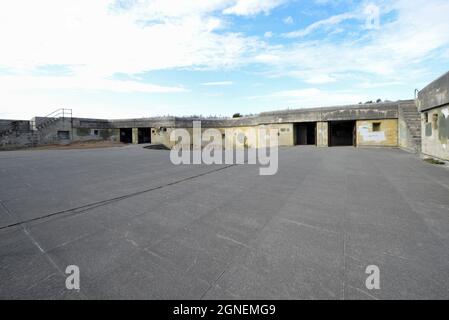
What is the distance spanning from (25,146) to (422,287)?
1230 inches

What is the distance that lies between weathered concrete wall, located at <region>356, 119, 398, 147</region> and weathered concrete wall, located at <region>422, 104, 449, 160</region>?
6004mm

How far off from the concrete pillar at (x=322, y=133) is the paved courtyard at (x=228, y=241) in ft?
45.9

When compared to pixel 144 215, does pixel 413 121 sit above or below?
above

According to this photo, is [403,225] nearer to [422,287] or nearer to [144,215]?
[422,287]

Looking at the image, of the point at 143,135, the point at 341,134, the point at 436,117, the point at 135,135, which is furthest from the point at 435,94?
the point at 143,135

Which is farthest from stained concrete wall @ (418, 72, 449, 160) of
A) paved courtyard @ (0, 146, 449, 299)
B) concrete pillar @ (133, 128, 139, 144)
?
concrete pillar @ (133, 128, 139, 144)

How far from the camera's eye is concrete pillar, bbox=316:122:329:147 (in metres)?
19.0

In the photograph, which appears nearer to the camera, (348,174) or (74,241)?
(74,241)

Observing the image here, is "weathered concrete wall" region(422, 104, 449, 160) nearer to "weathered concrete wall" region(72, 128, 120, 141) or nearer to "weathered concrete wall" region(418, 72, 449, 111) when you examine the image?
"weathered concrete wall" region(418, 72, 449, 111)

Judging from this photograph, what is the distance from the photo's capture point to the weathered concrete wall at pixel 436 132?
8508 millimetres

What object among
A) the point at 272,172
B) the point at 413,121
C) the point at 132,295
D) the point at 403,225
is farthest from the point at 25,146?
the point at 413,121

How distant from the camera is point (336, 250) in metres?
2.63
